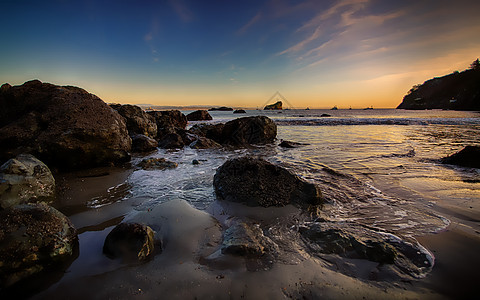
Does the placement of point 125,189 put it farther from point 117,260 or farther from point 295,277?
point 295,277

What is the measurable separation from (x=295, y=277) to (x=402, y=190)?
3.44 m

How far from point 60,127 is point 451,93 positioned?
4368 inches

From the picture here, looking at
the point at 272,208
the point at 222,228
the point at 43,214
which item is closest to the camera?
the point at 43,214

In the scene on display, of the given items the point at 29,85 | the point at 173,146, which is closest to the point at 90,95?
the point at 29,85

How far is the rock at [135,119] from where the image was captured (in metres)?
9.44

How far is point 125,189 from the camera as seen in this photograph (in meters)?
4.00

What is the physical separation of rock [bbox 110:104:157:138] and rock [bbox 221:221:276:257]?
8.66m

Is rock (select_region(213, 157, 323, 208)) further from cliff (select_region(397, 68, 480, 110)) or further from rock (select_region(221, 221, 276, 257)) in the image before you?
cliff (select_region(397, 68, 480, 110))

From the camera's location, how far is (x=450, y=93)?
7388 cm

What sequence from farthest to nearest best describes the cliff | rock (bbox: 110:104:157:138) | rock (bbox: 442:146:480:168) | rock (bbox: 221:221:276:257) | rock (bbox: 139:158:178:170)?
the cliff
rock (bbox: 110:104:157:138)
rock (bbox: 139:158:178:170)
rock (bbox: 442:146:480:168)
rock (bbox: 221:221:276:257)

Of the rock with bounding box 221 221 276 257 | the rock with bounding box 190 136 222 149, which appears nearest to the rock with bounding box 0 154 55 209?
the rock with bounding box 221 221 276 257

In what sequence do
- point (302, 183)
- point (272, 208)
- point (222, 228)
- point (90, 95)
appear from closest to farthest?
1. point (222, 228)
2. point (272, 208)
3. point (302, 183)
4. point (90, 95)

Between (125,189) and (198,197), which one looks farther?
(125,189)

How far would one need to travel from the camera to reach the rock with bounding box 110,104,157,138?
31.0 ft
